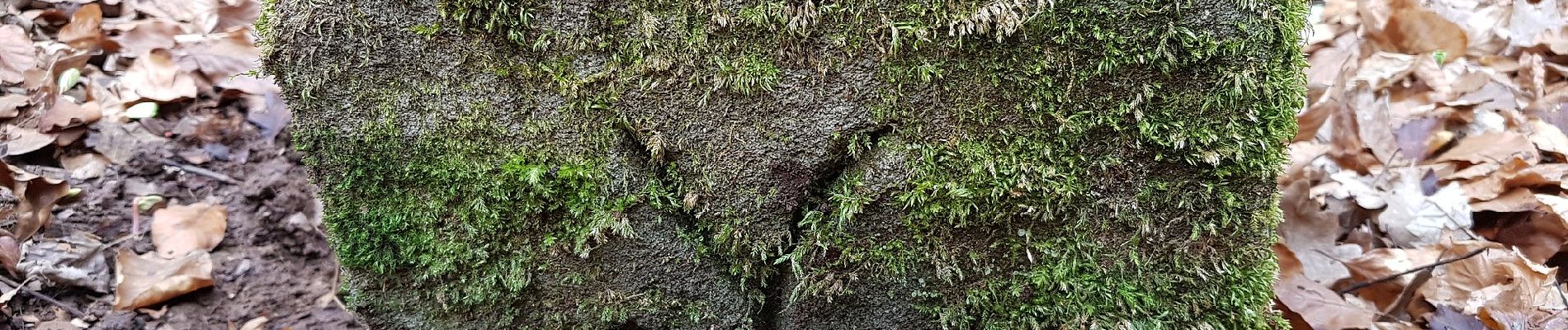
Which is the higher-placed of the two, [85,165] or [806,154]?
[806,154]

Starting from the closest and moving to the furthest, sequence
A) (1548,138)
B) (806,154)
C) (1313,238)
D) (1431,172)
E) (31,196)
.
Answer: (806,154)
(31,196)
(1313,238)
(1431,172)
(1548,138)

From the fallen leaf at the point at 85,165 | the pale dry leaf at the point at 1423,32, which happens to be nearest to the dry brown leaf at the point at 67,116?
the fallen leaf at the point at 85,165

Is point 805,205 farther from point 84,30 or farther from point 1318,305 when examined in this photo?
point 84,30

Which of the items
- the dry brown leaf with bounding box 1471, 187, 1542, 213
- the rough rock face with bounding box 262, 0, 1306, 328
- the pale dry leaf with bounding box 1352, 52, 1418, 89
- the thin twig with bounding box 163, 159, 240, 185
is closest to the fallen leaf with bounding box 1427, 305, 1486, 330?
the dry brown leaf with bounding box 1471, 187, 1542, 213

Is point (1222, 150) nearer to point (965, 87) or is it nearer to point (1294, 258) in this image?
point (965, 87)

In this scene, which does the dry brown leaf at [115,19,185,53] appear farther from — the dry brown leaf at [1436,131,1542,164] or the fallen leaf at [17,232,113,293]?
the dry brown leaf at [1436,131,1542,164]

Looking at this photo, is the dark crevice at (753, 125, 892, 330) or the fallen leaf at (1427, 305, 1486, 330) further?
the fallen leaf at (1427, 305, 1486, 330)

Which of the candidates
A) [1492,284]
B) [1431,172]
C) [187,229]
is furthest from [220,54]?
[1431,172]
